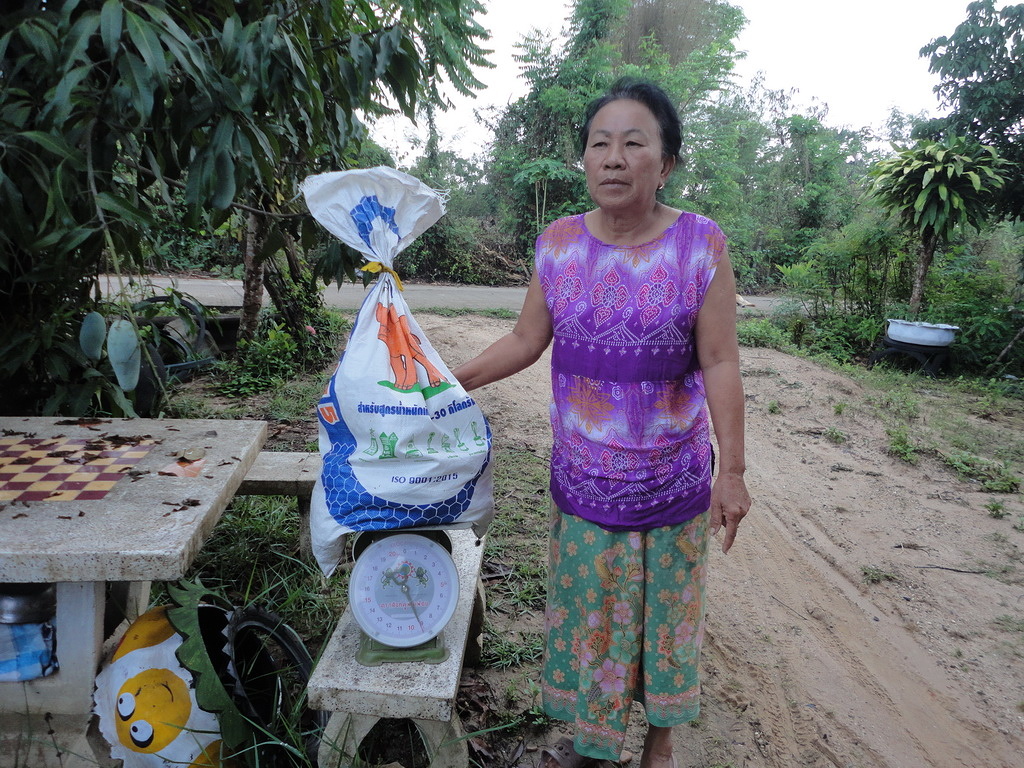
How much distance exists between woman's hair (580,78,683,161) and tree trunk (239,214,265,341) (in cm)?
405

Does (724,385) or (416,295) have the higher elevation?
(724,385)

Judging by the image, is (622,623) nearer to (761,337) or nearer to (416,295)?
(761,337)

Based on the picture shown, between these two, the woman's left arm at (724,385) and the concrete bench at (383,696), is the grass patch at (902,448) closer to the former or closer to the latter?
the woman's left arm at (724,385)

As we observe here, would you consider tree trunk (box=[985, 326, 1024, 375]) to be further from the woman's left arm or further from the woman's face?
the woman's face

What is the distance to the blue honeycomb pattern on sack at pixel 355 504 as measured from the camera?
4.78ft

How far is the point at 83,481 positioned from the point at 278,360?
3934mm

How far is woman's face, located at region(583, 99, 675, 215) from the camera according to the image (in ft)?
4.73

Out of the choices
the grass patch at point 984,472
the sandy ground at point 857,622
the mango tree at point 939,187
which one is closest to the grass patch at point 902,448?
the sandy ground at point 857,622

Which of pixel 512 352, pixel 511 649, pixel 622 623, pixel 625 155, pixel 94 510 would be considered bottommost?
pixel 511 649

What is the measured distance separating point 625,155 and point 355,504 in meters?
0.97

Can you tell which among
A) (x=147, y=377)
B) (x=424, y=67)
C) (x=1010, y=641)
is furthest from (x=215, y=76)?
(x=1010, y=641)

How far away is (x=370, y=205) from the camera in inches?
59.4

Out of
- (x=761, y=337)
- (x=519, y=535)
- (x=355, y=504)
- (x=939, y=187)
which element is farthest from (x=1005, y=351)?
(x=355, y=504)

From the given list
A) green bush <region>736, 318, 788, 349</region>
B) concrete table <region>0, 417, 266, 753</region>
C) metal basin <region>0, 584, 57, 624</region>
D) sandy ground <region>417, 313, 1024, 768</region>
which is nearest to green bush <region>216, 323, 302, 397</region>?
sandy ground <region>417, 313, 1024, 768</region>
